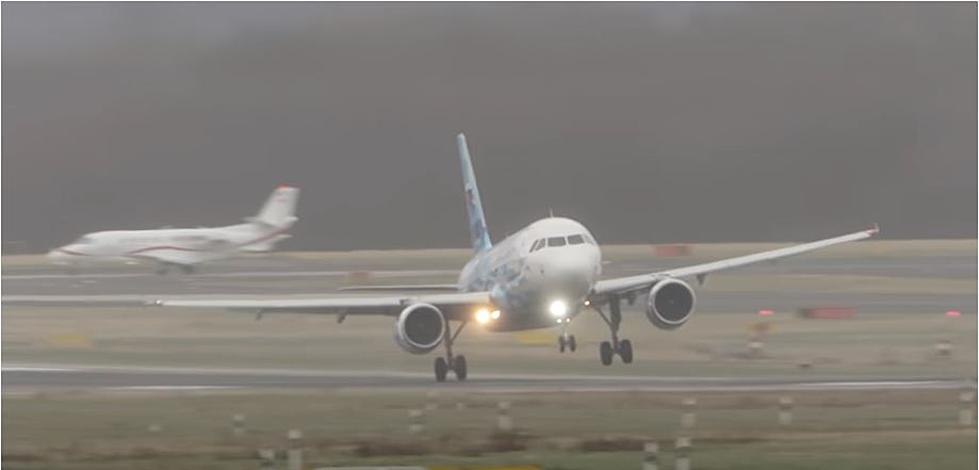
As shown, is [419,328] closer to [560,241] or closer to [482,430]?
[560,241]

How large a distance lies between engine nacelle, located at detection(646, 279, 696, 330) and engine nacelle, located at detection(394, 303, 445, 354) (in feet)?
18.2

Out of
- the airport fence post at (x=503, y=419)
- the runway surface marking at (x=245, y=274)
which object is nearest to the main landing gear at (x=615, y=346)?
the airport fence post at (x=503, y=419)

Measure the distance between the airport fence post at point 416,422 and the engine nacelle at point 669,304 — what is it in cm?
1424

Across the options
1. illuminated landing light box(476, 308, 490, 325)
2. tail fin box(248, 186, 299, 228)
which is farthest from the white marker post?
tail fin box(248, 186, 299, 228)

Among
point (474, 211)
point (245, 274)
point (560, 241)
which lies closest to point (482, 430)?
point (560, 241)

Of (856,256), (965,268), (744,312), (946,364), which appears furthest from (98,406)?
(856,256)

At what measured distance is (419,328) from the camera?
50.9 m

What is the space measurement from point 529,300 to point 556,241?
205 centimetres

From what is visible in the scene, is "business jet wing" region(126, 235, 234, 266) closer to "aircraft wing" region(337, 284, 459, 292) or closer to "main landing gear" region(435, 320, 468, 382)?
"aircraft wing" region(337, 284, 459, 292)

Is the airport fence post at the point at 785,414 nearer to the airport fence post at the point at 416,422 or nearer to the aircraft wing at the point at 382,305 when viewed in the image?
the airport fence post at the point at 416,422

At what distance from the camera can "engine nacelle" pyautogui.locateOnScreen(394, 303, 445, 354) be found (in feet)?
166

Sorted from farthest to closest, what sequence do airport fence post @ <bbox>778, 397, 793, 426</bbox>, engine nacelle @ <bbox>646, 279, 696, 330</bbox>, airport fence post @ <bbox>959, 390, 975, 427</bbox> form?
engine nacelle @ <bbox>646, 279, 696, 330</bbox>
airport fence post @ <bbox>778, 397, 793, 426</bbox>
airport fence post @ <bbox>959, 390, 975, 427</bbox>

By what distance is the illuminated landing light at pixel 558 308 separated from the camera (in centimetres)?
5022

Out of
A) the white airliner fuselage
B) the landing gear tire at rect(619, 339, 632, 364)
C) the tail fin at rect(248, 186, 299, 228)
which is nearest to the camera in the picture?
the white airliner fuselage
